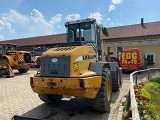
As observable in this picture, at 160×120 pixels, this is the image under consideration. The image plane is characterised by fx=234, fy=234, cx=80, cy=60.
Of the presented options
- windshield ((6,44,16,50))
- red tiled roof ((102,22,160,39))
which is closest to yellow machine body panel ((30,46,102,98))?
windshield ((6,44,16,50))

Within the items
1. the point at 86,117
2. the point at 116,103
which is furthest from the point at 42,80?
the point at 116,103

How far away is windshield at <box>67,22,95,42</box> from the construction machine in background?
35.0 ft

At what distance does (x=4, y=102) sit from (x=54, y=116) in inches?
114

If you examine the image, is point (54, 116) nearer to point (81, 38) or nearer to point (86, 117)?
point (86, 117)

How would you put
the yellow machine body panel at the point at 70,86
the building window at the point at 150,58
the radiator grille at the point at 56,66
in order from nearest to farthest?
the yellow machine body panel at the point at 70,86
the radiator grille at the point at 56,66
the building window at the point at 150,58

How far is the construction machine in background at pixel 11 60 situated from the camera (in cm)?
1826

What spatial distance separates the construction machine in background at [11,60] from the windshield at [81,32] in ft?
35.0

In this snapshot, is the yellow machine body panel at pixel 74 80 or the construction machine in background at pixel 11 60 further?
the construction machine in background at pixel 11 60

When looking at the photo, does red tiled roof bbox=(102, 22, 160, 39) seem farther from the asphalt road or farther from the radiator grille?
the radiator grille

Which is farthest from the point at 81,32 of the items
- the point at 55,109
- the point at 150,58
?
the point at 150,58

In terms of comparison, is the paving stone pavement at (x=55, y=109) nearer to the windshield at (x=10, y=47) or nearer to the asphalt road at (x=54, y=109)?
the asphalt road at (x=54, y=109)

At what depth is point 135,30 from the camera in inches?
1180

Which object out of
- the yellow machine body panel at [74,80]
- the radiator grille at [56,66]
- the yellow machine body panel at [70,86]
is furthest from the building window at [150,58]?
the radiator grille at [56,66]

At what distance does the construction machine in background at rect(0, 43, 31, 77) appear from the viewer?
18258mm
